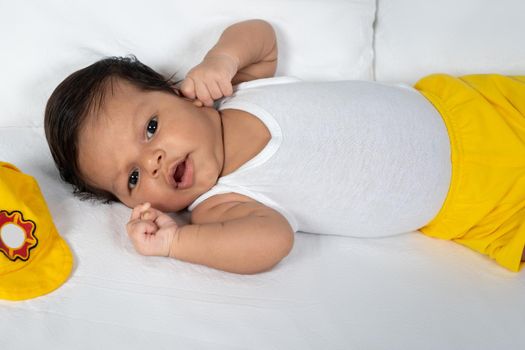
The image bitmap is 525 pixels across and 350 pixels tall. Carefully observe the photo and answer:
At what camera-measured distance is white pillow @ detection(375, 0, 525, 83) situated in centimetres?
152

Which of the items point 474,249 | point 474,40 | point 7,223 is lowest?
point 474,249

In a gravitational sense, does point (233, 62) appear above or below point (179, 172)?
above

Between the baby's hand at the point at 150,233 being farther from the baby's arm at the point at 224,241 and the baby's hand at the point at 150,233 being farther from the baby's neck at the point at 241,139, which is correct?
the baby's neck at the point at 241,139

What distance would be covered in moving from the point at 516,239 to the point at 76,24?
1.04m

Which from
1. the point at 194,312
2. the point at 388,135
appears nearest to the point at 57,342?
the point at 194,312

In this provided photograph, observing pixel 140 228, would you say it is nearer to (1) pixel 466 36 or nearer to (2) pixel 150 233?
(2) pixel 150 233

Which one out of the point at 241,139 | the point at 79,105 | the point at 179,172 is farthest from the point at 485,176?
the point at 79,105

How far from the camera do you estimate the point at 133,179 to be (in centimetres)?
112

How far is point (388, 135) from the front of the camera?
47.2 inches

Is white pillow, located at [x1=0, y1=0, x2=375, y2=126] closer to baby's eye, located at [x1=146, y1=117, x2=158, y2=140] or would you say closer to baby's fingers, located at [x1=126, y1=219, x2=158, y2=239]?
baby's eye, located at [x1=146, y1=117, x2=158, y2=140]

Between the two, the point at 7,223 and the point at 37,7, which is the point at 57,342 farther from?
the point at 37,7

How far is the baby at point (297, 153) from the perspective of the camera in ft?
3.62

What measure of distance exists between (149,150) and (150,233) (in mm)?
157

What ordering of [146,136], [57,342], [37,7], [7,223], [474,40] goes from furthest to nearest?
[474,40]
[37,7]
[146,136]
[7,223]
[57,342]
